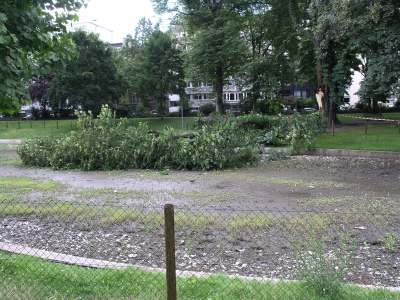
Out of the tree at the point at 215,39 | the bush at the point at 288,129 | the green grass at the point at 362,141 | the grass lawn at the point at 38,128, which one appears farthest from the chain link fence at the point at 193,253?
the tree at the point at 215,39

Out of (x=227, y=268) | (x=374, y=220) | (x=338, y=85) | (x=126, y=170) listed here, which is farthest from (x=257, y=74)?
(x=227, y=268)

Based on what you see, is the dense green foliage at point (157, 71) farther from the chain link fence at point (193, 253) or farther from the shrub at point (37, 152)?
the chain link fence at point (193, 253)

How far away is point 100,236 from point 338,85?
84.6ft

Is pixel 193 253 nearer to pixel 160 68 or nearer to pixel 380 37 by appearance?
pixel 380 37

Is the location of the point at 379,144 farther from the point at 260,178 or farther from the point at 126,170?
the point at 126,170

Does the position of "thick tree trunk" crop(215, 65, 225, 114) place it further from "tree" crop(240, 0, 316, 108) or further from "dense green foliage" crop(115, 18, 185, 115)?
"dense green foliage" crop(115, 18, 185, 115)

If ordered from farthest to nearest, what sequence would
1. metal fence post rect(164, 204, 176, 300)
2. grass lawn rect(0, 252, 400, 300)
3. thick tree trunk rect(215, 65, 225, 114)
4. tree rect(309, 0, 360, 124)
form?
thick tree trunk rect(215, 65, 225, 114)
tree rect(309, 0, 360, 124)
grass lawn rect(0, 252, 400, 300)
metal fence post rect(164, 204, 176, 300)

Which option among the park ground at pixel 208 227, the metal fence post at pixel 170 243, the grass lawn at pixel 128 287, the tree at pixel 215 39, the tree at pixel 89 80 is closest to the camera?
the metal fence post at pixel 170 243

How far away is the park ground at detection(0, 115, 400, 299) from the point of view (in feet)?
18.4

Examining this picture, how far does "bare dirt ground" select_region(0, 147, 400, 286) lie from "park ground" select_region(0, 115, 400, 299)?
0.02m

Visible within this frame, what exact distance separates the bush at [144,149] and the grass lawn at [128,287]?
1185cm

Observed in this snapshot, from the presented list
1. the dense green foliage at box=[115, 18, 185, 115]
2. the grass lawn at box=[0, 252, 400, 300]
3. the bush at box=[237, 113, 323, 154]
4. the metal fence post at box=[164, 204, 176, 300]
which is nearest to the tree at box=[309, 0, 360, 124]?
the bush at box=[237, 113, 323, 154]

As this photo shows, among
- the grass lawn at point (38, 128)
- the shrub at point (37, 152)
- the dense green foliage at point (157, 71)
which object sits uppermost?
the dense green foliage at point (157, 71)

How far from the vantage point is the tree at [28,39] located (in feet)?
14.5
